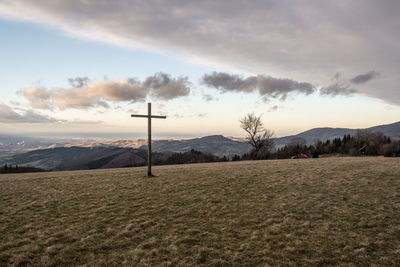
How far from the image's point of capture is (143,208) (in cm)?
1396

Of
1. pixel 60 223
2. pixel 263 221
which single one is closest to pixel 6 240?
pixel 60 223

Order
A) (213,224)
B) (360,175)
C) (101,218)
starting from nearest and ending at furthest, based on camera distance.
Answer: (213,224)
(101,218)
(360,175)

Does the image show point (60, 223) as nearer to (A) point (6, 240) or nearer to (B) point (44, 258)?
(A) point (6, 240)

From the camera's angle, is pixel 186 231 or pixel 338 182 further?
pixel 338 182

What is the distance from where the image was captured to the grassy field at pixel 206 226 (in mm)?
8023

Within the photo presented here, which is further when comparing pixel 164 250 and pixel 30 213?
pixel 30 213

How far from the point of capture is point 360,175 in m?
23.0

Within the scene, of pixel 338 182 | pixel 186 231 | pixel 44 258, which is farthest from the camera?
pixel 338 182

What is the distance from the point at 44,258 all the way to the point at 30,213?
269 inches

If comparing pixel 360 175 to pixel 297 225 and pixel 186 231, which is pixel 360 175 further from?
pixel 186 231

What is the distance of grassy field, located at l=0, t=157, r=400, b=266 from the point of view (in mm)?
8023

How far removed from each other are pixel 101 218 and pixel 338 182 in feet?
62.3

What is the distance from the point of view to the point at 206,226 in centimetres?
1098

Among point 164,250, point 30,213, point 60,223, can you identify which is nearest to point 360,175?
point 164,250
